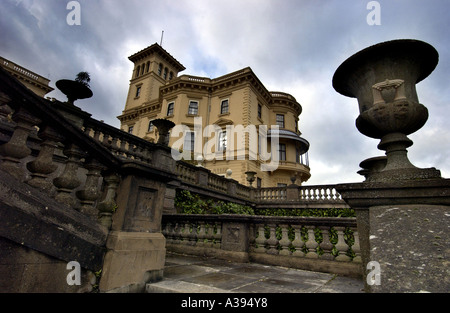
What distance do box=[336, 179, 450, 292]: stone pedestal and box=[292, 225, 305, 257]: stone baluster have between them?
7.54 ft

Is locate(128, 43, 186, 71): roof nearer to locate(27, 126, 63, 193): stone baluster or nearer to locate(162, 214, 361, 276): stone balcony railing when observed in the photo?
locate(162, 214, 361, 276): stone balcony railing

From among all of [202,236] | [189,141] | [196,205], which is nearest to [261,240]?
[202,236]

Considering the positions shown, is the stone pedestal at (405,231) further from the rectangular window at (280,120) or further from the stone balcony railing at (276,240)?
the rectangular window at (280,120)

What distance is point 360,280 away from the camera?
11.9 ft

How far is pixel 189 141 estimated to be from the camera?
23516 mm

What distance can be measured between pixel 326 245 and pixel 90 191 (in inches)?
164

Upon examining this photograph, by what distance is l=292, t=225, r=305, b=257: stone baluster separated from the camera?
452 cm

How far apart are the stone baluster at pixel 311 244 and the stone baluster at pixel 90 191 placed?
384 centimetres

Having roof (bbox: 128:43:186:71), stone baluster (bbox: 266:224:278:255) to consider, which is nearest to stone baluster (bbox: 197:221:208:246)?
stone baluster (bbox: 266:224:278:255)

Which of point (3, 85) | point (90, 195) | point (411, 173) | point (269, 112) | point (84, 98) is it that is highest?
point (269, 112)

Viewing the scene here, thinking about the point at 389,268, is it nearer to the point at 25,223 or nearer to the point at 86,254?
the point at 86,254

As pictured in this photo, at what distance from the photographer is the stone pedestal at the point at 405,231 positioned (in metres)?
1.46

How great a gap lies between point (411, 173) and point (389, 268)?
1.32 metres
